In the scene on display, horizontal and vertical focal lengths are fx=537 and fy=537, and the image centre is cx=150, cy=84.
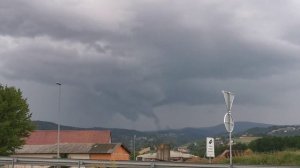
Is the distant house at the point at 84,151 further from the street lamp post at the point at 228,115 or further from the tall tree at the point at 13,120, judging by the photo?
the street lamp post at the point at 228,115

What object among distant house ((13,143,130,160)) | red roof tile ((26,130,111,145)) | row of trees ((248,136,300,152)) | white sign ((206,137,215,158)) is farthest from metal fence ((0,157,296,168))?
red roof tile ((26,130,111,145))

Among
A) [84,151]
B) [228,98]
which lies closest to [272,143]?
[84,151]

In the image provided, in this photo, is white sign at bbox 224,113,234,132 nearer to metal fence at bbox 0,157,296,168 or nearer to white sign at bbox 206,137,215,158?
metal fence at bbox 0,157,296,168

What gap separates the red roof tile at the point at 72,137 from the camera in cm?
12012

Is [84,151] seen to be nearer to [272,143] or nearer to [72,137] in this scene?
[72,137]

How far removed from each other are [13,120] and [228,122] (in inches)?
1924

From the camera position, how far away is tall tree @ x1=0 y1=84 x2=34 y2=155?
203 ft

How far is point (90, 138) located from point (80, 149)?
775 inches

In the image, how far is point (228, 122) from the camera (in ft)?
60.0

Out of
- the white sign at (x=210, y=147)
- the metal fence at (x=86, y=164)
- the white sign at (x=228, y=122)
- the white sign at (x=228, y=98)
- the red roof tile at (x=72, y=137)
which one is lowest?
the metal fence at (x=86, y=164)

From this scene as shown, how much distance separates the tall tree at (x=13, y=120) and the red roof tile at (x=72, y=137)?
5426cm

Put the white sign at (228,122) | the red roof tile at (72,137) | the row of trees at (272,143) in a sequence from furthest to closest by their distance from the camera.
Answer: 1. the red roof tile at (72,137)
2. the row of trees at (272,143)
3. the white sign at (228,122)

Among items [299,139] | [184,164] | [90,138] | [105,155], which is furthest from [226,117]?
[90,138]

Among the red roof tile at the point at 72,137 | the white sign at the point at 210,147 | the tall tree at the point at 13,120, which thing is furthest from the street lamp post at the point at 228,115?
the red roof tile at the point at 72,137
